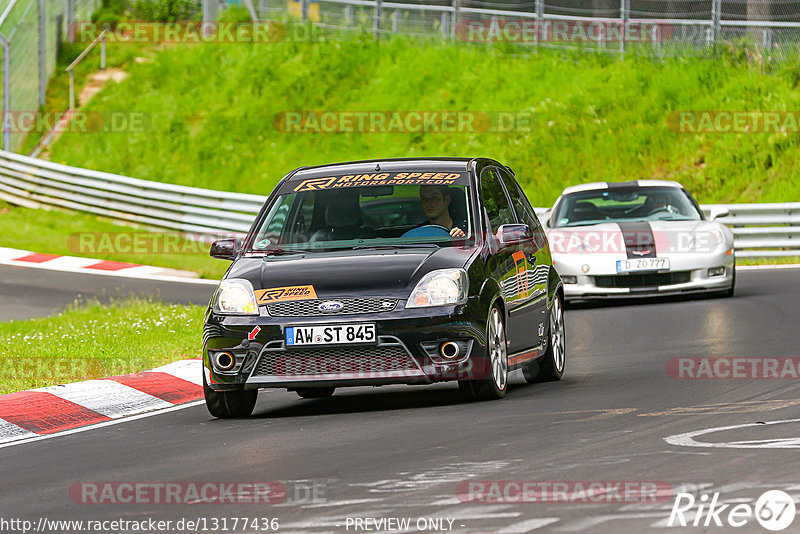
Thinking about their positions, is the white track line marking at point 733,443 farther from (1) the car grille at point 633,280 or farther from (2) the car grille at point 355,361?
(1) the car grille at point 633,280

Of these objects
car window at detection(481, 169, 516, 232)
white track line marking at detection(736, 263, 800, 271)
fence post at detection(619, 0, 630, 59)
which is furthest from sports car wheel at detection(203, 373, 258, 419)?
fence post at detection(619, 0, 630, 59)

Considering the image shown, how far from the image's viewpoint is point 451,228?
377 inches

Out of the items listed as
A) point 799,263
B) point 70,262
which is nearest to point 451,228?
point 799,263

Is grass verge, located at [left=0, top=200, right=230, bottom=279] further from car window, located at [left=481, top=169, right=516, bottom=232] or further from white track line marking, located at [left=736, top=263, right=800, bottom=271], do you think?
car window, located at [left=481, top=169, right=516, bottom=232]

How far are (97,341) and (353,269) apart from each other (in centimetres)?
516

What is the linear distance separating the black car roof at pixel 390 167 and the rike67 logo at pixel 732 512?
4.72 m

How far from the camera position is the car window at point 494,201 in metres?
9.91

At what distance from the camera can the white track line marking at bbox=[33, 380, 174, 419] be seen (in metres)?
9.71

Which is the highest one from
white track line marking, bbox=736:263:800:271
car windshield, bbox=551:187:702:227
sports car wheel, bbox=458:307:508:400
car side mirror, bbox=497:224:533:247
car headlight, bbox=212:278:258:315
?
car side mirror, bbox=497:224:533:247

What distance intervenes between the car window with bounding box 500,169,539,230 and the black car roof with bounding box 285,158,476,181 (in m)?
0.62

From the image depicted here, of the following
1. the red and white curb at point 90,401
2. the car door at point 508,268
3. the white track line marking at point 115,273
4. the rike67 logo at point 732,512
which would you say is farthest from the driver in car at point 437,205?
the white track line marking at point 115,273

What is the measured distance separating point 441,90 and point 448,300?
24.9 metres

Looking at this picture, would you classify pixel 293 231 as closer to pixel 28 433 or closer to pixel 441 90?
pixel 28 433

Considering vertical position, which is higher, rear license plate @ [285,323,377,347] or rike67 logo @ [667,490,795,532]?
rike67 logo @ [667,490,795,532]
